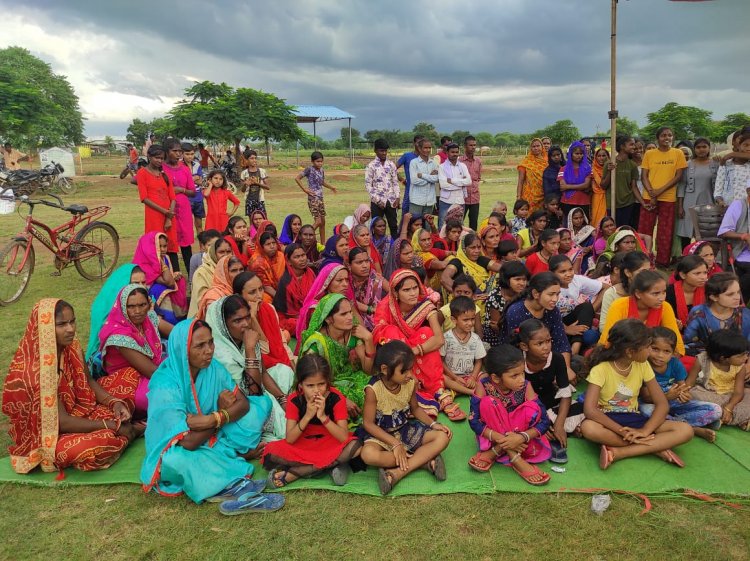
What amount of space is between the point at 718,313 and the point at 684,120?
3676 cm

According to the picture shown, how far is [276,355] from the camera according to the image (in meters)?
4.18

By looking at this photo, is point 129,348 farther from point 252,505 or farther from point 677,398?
point 677,398

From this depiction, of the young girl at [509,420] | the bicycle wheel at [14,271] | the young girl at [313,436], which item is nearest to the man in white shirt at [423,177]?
the young girl at [509,420]

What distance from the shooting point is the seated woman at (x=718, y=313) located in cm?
368

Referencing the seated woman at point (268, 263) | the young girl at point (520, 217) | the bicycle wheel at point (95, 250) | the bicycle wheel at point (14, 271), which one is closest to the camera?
the seated woman at point (268, 263)

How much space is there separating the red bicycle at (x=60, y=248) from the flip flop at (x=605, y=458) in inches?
270

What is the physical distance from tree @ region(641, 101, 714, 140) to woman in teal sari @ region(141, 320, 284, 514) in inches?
1502

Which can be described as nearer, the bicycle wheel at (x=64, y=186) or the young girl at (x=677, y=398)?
the young girl at (x=677, y=398)

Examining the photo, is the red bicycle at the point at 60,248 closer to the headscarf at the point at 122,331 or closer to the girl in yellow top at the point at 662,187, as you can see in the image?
the headscarf at the point at 122,331

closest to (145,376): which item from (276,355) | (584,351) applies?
(276,355)

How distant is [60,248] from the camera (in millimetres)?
7254

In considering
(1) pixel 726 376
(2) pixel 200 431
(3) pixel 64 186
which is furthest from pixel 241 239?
(3) pixel 64 186

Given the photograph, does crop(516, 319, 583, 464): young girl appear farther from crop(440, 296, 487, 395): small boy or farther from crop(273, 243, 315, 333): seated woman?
crop(273, 243, 315, 333): seated woman

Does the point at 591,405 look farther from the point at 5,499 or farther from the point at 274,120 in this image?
the point at 274,120
